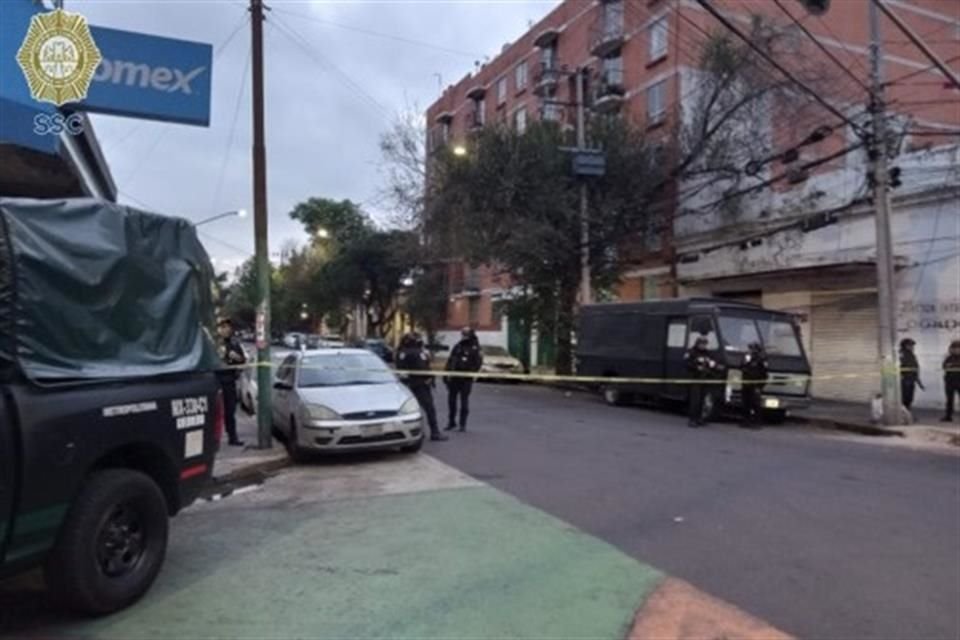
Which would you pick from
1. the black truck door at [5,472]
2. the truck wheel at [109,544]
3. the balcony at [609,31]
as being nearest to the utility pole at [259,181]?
the truck wheel at [109,544]

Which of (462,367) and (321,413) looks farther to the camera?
(462,367)

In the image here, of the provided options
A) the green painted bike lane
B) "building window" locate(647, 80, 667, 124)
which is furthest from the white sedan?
"building window" locate(647, 80, 667, 124)

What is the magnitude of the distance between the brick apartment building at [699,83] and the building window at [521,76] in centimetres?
13

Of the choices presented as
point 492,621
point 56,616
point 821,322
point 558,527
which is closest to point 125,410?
point 56,616

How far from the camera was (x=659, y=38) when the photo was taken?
35281 millimetres

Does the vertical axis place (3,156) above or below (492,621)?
above

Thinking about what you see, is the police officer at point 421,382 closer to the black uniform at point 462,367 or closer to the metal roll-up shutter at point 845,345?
the black uniform at point 462,367

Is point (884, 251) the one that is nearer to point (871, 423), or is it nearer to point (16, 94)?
point (871, 423)

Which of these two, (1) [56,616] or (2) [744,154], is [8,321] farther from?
(2) [744,154]

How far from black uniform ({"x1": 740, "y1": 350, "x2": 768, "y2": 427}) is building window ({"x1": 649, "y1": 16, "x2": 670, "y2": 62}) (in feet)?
69.3

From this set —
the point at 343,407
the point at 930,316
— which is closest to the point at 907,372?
the point at 930,316

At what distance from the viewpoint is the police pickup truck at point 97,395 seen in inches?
181

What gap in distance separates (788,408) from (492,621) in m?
13.8

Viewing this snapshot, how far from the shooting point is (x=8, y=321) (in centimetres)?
465
